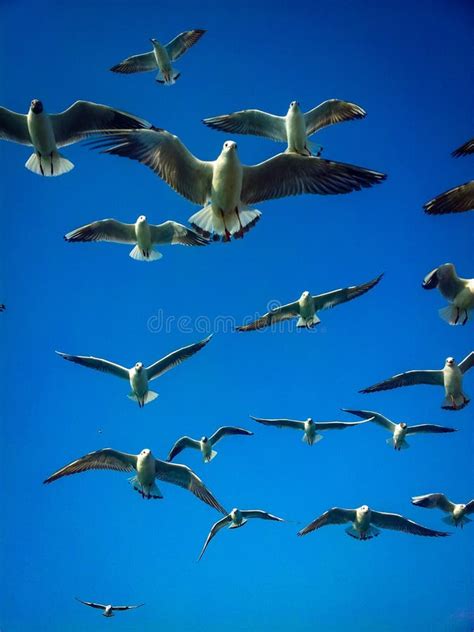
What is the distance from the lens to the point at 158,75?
8.91 meters

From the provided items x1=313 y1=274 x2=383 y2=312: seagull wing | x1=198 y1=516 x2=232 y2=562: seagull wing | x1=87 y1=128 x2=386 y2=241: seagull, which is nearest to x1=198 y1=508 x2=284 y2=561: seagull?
x1=198 y1=516 x2=232 y2=562: seagull wing

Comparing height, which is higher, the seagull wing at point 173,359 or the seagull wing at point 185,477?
the seagull wing at point 173,359

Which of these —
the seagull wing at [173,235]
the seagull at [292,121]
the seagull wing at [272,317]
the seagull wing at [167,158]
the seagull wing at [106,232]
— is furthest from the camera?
the seagull wing at [272,317]

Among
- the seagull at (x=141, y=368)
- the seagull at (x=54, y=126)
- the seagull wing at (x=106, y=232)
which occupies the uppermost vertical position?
the seagull at (x=54, y=126)

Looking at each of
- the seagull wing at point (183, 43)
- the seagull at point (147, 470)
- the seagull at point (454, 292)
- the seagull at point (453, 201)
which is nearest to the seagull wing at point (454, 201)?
the seagull at point (453, 201)

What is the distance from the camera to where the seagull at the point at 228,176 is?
18.4 ft

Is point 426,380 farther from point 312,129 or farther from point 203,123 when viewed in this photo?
point 203,123

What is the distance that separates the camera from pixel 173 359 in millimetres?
8766

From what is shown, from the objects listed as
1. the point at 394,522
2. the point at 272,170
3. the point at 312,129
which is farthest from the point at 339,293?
the point at 394,522

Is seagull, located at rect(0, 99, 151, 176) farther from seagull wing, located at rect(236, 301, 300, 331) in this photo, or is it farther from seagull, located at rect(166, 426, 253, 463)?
seagull, located at rect(166, 426, 253, 463)

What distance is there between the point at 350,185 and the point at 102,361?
4.31m

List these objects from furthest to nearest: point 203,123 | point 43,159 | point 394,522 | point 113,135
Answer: point 394,522 → point 203,123 → point 43,159 → point 113,135

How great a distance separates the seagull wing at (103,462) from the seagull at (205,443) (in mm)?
1081

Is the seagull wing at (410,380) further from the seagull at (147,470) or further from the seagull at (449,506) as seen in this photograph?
the seagull at (147,470)
